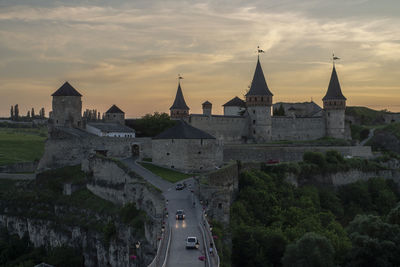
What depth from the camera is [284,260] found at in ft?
109

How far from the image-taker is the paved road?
947 inches

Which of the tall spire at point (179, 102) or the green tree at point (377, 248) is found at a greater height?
the tall spire at point (179, 102)

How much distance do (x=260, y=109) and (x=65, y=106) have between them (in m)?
28.0

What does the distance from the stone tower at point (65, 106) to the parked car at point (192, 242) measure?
3621cm

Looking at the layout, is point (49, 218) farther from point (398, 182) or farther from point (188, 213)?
point (398, 182)

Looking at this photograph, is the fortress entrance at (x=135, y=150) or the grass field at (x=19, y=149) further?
the grass field at (x=19, y=149)

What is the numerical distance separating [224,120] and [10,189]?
2984cm

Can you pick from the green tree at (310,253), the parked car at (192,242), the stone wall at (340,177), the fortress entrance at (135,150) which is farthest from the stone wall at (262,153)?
the parked car at (192,242)

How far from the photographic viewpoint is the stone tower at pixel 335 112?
82.3 metres

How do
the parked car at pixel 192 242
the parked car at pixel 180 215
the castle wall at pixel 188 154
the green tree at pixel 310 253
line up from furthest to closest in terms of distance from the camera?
1. the castle wall at pixel 188 154
2. the green tree at pixel 310 253
3. the parked car at pixel 180 215
4. the parked car at pixel 192 242

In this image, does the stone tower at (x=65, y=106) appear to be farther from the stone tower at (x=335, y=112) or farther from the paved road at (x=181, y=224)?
the stone tower at (x=335, y=112)

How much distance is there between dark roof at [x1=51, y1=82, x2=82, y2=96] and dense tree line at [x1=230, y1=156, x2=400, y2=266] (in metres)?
23.0

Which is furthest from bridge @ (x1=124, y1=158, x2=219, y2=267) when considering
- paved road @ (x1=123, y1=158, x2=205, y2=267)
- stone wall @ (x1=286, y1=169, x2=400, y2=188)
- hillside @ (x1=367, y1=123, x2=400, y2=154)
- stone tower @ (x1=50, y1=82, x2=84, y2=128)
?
hillside @ (x1=367, y1=123, x2=400, y2=154)

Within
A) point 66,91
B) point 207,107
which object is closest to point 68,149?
point 66,91
